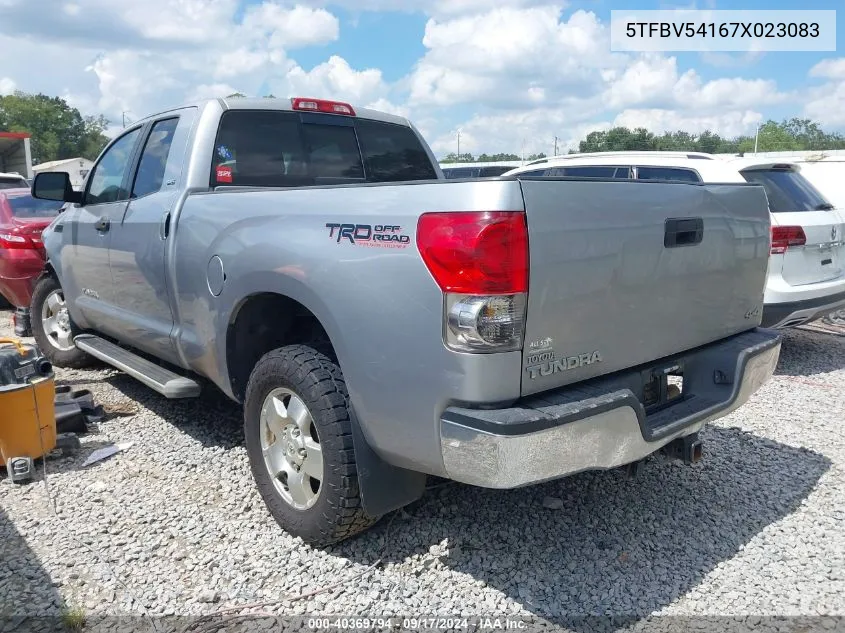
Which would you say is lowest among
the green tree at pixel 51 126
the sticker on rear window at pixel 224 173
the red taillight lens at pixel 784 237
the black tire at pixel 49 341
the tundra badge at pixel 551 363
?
the black tire at pixel 49 341

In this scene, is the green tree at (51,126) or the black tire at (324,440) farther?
the green tree at (51,126)

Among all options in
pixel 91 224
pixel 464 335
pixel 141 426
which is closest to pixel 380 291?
pixel 464 335

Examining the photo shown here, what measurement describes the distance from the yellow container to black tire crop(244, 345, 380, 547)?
5.11ft

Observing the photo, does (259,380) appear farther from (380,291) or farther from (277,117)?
(277,117)

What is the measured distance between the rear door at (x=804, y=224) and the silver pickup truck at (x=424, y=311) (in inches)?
110

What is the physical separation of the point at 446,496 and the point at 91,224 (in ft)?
10.6

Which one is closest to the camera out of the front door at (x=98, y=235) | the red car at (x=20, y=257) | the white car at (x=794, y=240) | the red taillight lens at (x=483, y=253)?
the red taillight lens at (x=483, y=253)

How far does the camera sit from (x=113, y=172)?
193 inches

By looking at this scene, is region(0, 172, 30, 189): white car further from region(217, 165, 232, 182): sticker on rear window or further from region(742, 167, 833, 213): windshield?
region(742, 167, 833, 213): windshield

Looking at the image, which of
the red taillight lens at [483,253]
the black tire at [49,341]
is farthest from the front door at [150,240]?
the red taillight lens at [483,253]

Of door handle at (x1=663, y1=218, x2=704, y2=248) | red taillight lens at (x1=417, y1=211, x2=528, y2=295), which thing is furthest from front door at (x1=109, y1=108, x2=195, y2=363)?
door handle at (x1=663, y1=218, x2=704, y2=248)

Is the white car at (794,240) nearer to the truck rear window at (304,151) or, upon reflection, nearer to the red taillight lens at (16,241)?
the truck rear window at (304,151)

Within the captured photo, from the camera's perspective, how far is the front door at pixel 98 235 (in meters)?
4.67

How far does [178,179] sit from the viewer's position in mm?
3873
